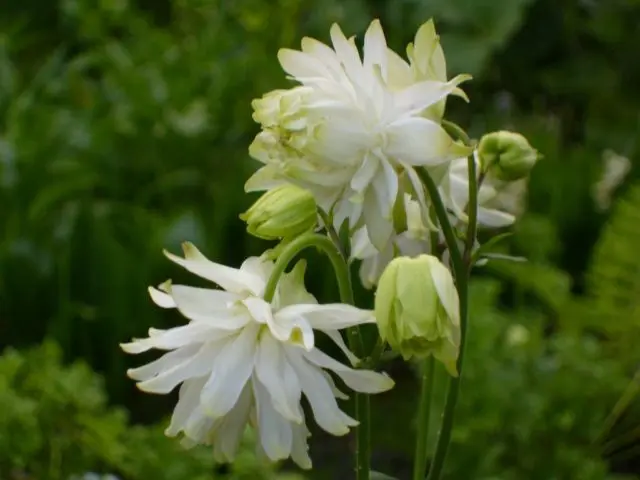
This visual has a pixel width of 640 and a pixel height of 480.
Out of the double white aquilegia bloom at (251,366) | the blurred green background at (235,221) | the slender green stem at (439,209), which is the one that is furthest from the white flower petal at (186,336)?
the blurred green background at (235,221)

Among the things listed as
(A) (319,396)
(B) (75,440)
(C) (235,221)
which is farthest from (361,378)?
(C) (235,221)

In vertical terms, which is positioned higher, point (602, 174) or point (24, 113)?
point (24, 113)

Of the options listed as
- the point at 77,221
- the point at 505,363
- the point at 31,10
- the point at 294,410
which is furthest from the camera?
the point at 31,10

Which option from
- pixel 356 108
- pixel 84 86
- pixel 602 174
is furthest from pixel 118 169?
pixel 356 108

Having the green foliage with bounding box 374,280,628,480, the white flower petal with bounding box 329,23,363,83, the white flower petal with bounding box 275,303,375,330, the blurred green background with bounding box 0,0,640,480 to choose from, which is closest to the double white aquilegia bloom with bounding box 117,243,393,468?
the white flower petal with bounding box 275,303,375,330

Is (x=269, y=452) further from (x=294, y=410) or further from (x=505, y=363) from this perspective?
(x=505, y=363)

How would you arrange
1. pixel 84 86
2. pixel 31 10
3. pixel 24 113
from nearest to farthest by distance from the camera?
pixel 24 113 → pixel 84 86 → pixel 31 10
